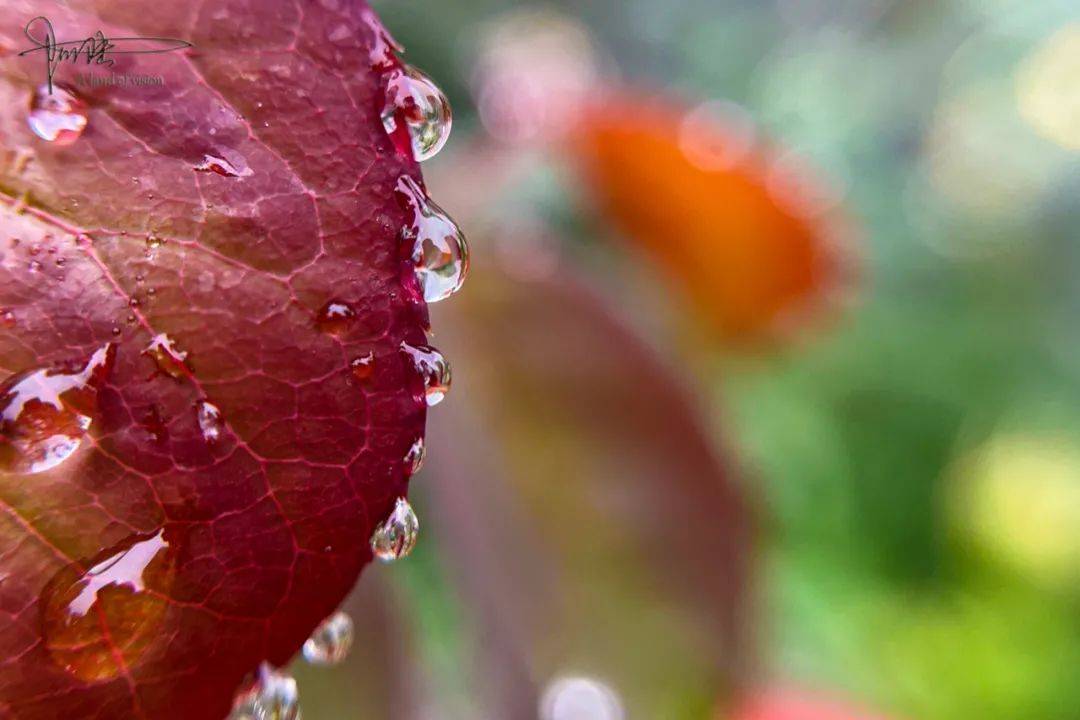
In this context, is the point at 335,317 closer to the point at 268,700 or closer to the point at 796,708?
the point at 268,700

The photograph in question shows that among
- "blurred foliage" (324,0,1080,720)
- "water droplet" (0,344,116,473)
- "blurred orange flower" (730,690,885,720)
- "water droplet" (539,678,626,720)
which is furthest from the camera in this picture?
"blurred foliage" (324,0,1080,720)

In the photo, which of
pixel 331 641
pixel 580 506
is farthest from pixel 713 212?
pixel 331 641

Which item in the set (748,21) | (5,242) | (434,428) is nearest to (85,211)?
(5,242)

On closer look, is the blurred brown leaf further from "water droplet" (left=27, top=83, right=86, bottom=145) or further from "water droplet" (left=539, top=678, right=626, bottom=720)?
"water droplet" (left=27, top=83, right=86, bottom=145)

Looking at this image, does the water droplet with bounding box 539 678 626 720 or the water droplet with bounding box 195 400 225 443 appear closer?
the water droplet with bounding box 195 400 225 443

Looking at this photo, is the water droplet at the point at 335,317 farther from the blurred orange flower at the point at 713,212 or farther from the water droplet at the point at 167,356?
the blurred orange flower at the point at 713,212

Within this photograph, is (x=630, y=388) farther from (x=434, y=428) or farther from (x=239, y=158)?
(x=239, y=158)
